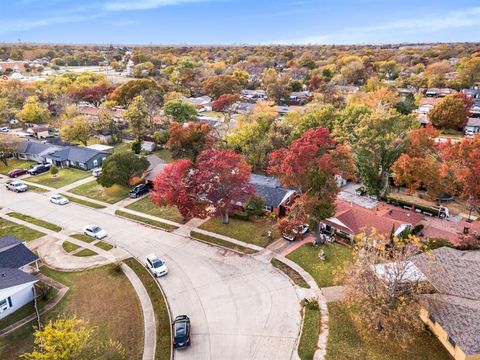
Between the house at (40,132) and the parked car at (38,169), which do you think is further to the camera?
A: the house at (40,132)

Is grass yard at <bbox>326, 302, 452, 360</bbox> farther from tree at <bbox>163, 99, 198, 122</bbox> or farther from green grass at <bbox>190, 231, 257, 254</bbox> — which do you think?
tree at <bbox>163, 99, 198, 122</bbox>

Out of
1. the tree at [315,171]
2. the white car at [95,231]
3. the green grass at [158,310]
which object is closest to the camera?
the green grass at [158,310]

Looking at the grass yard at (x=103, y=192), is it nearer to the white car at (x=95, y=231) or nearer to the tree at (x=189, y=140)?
the white car at (x=95, y=231)

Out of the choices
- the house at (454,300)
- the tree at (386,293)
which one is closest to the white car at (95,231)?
the tree at (386,293)

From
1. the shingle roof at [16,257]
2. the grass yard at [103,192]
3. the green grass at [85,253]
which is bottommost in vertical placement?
the green grass at [85,253]

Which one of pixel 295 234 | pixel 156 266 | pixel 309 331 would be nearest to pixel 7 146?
pixel 156 266

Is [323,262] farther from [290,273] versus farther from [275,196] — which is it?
[275,196]
